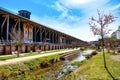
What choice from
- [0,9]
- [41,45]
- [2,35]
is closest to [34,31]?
[41,45]

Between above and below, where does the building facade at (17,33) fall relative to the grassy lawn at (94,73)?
above

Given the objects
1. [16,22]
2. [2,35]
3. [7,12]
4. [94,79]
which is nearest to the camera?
[94,79]

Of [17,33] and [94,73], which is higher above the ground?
[17,33]

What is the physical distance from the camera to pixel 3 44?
30.9 meters

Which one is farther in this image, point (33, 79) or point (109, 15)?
point (109, 15)

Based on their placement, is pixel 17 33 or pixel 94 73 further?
pixel 17 33

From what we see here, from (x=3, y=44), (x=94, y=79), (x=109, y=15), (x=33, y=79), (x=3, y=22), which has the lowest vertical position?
(x=94, y=79)

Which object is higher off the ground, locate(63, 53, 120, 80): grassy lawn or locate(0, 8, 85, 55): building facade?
locate(0, 8, 85, 55): building facade

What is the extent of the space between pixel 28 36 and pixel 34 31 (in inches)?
223

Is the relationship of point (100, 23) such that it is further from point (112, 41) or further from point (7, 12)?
point (112, 41)

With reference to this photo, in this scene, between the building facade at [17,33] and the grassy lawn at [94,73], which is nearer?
the grassy lawn at [94,73]

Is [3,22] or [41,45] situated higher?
[3,22]

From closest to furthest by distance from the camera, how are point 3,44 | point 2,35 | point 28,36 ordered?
point 3,44 → point 2,35 → point 28,36

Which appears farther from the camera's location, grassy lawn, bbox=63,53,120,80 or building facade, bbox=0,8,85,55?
building facade, bbox=0,8,85,55
